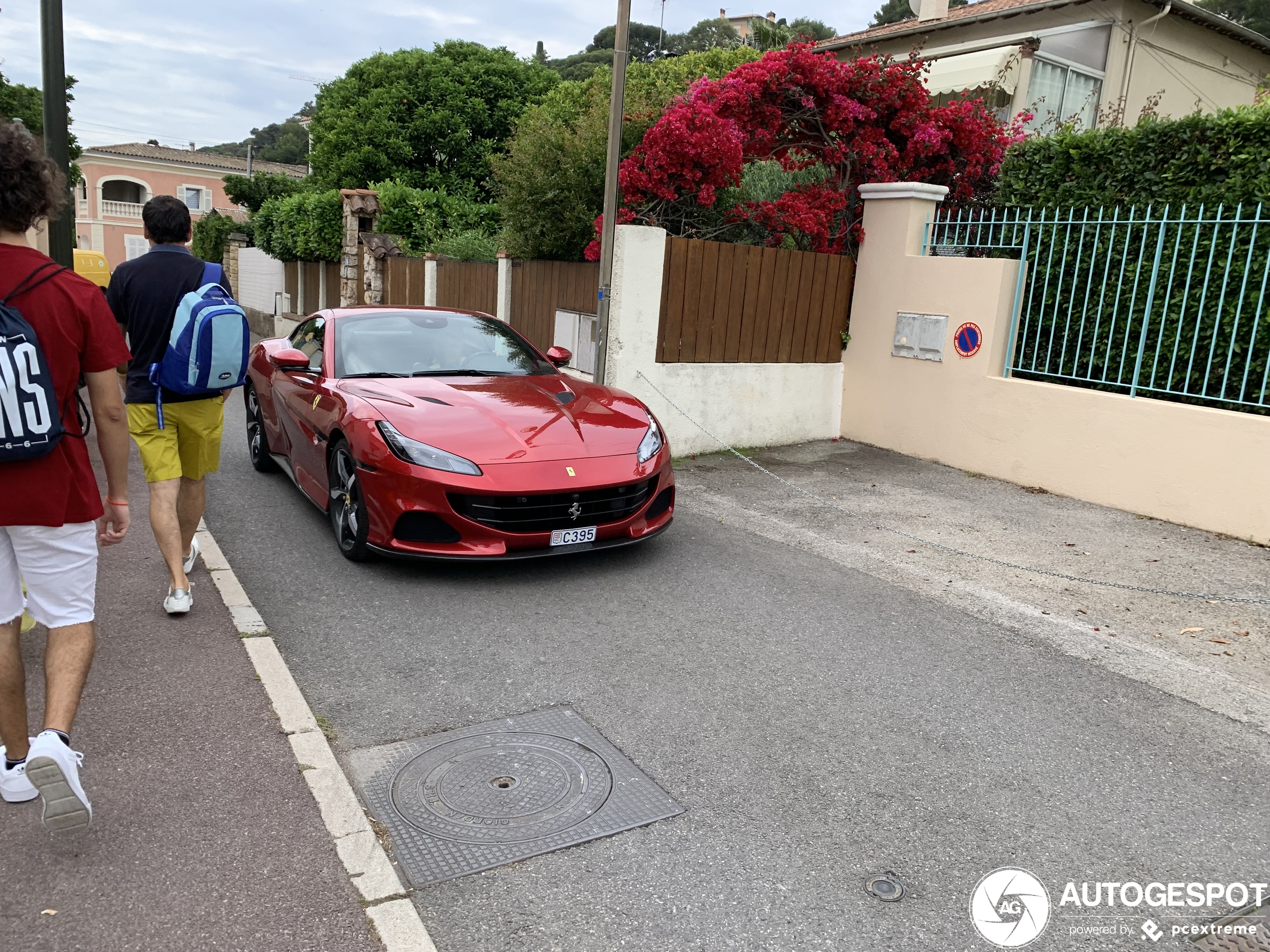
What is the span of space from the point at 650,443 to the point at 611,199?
3.54 metres

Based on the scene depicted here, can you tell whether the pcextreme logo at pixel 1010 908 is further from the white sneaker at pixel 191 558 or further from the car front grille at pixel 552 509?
the white sneaker at pixel 191 558

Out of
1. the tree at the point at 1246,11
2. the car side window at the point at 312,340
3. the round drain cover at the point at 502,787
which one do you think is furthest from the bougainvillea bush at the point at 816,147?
the tree at the point at 1246,11

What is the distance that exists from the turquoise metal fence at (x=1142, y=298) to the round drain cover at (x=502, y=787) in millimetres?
5868

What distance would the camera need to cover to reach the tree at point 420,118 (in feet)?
81.7

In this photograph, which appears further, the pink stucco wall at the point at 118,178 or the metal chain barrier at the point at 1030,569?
the pink stucco wall at the point at 118,178

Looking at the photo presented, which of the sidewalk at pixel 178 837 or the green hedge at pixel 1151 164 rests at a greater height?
the green hedge at pixel 1151 164

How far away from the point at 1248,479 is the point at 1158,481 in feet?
2.09

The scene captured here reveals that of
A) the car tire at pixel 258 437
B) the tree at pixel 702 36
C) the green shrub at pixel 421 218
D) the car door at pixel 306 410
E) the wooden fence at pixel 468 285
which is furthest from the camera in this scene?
the tree at pixel 702 36

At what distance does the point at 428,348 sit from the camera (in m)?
6.36

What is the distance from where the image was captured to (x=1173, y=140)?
7586 millimetres

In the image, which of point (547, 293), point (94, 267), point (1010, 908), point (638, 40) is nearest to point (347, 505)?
point (1010, 908)

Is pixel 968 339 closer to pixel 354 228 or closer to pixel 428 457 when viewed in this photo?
pixel 428 457

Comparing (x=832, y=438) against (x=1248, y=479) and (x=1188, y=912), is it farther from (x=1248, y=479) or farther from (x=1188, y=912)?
(x=1188, y=912)

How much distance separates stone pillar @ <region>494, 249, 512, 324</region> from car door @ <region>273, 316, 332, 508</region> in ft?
13.7
